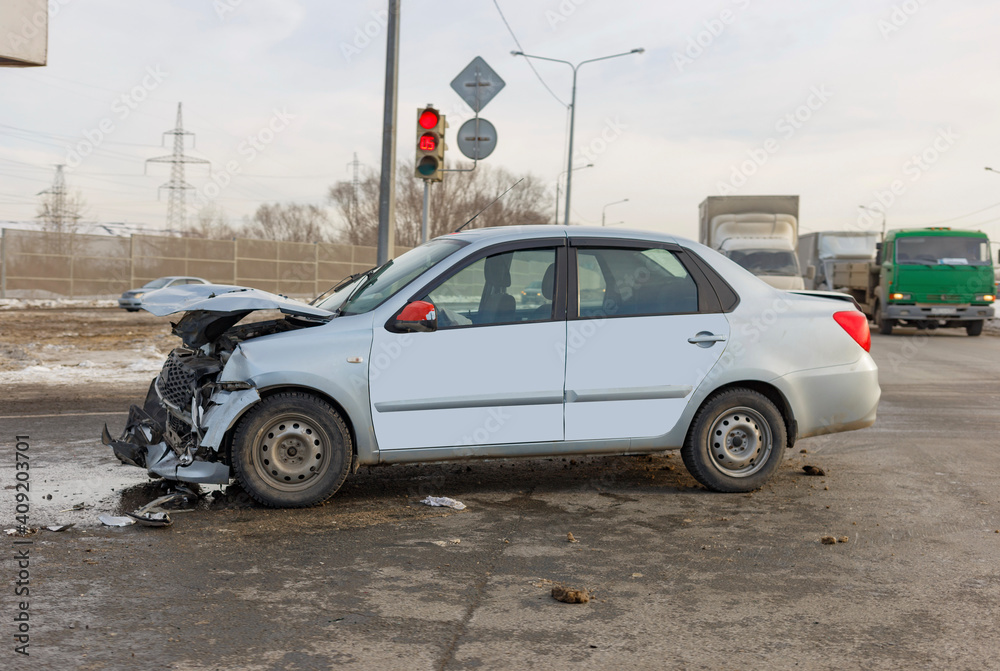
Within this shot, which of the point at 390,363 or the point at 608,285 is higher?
the point at 608,285

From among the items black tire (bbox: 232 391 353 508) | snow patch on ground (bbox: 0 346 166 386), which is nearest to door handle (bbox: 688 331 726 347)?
black tire (bbox: 232 391 353 508)

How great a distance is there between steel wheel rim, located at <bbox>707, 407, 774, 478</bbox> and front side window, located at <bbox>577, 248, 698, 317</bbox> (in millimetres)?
738

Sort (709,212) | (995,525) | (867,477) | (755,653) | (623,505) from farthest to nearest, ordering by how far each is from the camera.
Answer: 1. (709,212)
2. (867,477)
3. (623,505)
4. (995,525)
5. (755,653)

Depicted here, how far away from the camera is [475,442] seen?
562 centimetres

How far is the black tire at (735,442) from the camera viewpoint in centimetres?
603

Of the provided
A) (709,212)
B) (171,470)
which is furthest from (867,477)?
(709,212)

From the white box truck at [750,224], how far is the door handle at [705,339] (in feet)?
65.3

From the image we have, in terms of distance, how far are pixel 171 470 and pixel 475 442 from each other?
1.72 m

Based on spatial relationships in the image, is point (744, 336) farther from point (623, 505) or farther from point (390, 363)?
point (390, 363)

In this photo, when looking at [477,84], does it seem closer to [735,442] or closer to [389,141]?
[389,141]

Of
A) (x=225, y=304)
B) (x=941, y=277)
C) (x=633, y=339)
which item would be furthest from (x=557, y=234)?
(x=941, y=277)

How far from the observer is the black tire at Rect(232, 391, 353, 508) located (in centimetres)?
541

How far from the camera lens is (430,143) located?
11.9 meters

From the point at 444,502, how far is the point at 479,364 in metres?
0.85
